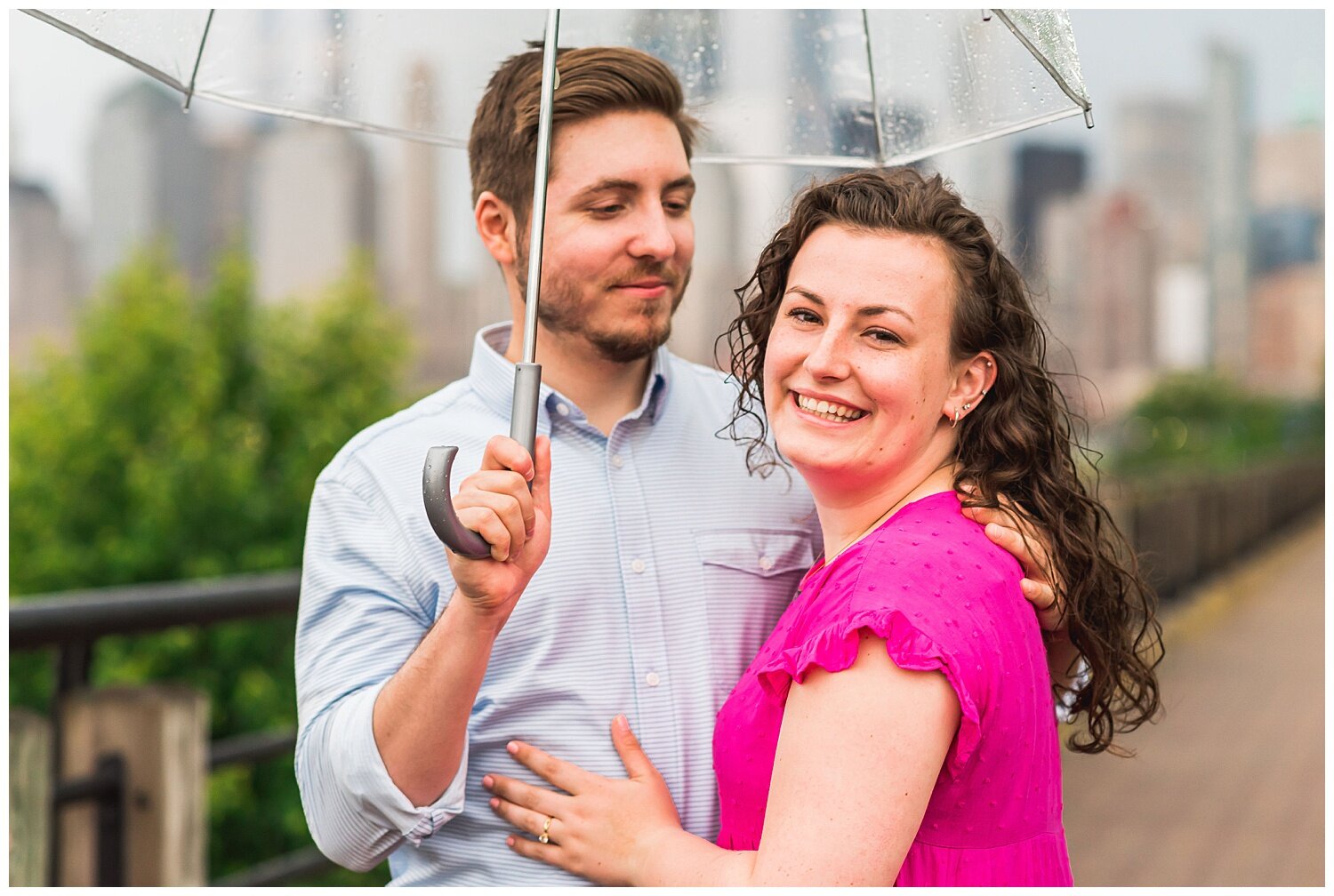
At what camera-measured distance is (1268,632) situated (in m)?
11.4

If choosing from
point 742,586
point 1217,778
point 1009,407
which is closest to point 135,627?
point 742,586

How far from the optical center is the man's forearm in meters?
1.75

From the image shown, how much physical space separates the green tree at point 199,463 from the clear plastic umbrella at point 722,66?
302cm

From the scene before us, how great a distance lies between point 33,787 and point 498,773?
1720 mm

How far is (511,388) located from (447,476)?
0.68 metres

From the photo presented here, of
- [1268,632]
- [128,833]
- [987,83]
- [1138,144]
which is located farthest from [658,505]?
[1138,144]

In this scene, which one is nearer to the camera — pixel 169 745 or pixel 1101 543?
pixel 1101 543

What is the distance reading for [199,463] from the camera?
552 cm

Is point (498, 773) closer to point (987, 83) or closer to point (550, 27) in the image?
point (550, 27)

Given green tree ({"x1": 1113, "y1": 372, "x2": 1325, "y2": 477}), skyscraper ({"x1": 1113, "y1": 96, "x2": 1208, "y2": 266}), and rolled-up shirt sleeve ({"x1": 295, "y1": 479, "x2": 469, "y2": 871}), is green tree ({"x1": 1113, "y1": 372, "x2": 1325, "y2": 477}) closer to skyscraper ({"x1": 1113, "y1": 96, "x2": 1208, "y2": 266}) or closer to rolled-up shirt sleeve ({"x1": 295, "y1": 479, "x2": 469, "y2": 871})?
skyscraper ({"x1": 1113, "y1": 96, "x2": 1208, "y2": 266})

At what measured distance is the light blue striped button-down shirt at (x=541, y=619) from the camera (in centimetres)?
197

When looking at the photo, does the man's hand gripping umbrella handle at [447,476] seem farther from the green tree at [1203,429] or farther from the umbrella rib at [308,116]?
the green tree at [1203,429]

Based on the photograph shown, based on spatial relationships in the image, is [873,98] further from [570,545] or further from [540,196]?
[570,545]

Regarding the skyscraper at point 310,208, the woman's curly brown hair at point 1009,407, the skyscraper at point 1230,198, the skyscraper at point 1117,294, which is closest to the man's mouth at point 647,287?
the woman's curly brown hair at point 1009,407
